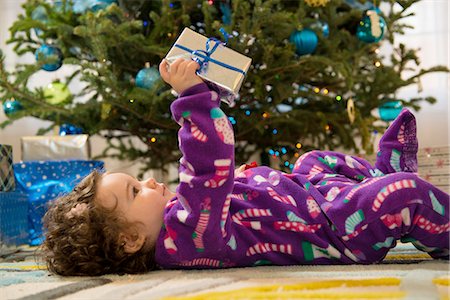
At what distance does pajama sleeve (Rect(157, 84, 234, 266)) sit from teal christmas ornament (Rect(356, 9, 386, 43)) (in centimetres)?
122

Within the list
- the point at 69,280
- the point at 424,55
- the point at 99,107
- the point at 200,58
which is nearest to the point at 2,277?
the point at 69,280

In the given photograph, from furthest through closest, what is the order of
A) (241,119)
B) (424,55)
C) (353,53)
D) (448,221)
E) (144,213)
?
1. (424,55)
2. (353,53)
3. (241,119)
4. (144,213)
5. (448,221)

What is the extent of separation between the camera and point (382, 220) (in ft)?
3.33

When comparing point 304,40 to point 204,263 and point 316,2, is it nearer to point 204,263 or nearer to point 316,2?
point 316,2

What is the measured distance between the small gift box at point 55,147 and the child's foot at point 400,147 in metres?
1.21

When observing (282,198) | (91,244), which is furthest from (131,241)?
(282,198)

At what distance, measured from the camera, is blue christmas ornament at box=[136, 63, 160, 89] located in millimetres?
1893

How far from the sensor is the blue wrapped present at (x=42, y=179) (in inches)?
78.5

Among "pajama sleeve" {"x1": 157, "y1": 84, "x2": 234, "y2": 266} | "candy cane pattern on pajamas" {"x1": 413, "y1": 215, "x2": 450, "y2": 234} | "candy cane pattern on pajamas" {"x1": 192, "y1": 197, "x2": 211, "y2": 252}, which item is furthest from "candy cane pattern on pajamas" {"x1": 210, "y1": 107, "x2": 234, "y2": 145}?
"candy cane pattern on pajamas" {"x1": 413, "y1": 215, "x2": 450, "y2": 234}

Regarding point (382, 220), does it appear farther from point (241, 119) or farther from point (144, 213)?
point (241, 119)

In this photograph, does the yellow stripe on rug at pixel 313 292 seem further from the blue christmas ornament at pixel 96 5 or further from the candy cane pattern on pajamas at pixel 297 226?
the blue christmas ornament at pixel 96 5

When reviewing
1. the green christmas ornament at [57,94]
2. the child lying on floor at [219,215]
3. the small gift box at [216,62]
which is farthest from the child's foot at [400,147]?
the green christmas ornament at [57,94]

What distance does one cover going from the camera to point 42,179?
2047mm

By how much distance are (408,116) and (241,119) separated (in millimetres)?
902
